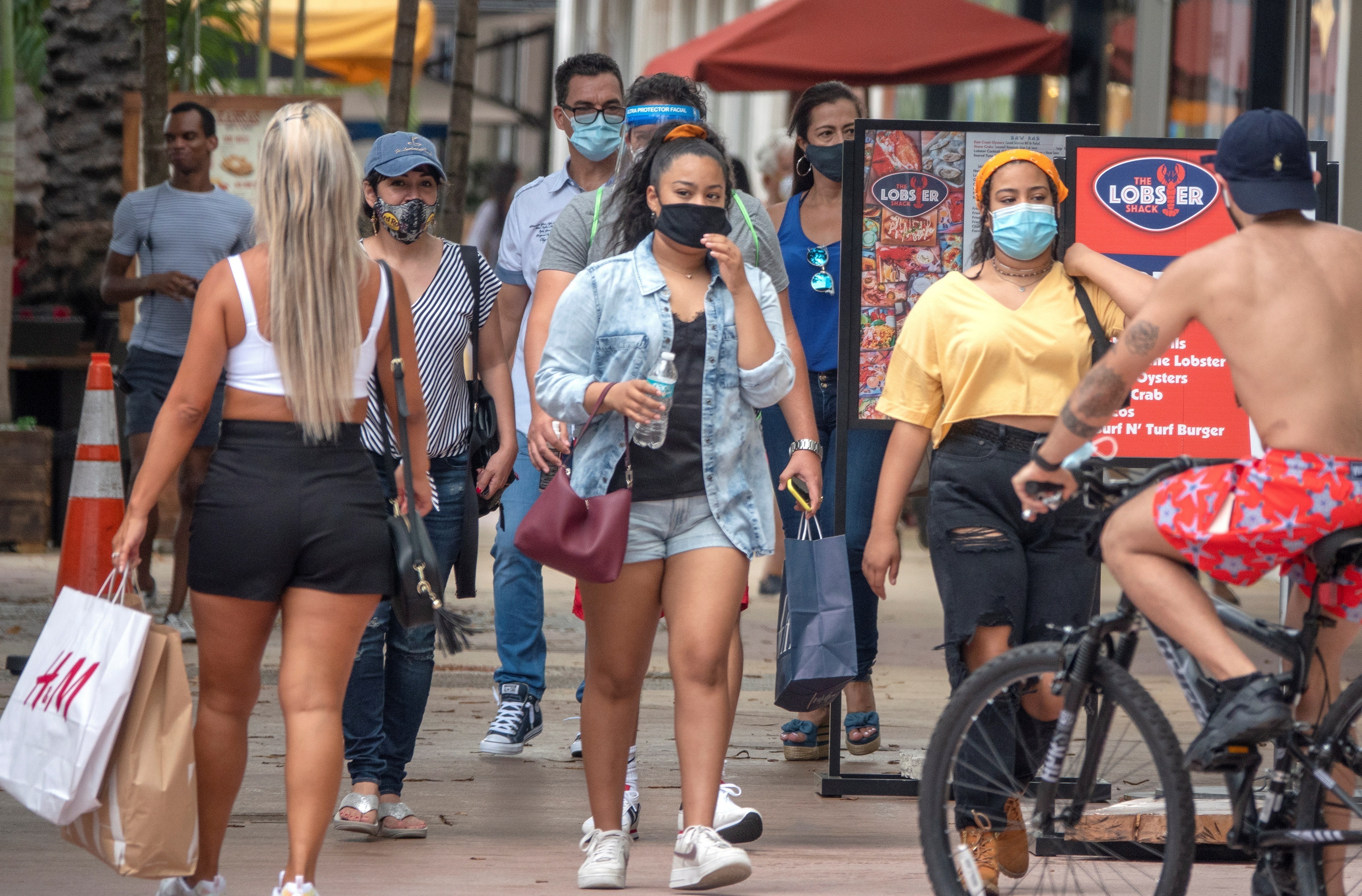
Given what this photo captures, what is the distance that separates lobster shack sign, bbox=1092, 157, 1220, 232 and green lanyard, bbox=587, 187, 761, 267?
106 centimetres

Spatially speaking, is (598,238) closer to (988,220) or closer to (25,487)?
(988,220)

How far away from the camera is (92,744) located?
387cm

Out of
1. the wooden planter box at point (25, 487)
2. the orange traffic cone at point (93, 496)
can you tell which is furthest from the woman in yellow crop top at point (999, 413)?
the wooden planter box at point (25, 487)

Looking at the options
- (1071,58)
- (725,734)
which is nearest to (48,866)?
(725,734)

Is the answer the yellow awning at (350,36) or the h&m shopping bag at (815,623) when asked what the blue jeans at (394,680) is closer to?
the h&m shopping bag at (815,623)

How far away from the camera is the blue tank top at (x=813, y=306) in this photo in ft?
20.3

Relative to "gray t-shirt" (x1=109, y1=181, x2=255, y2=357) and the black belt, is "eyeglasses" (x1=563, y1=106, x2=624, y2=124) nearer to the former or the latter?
the black belt

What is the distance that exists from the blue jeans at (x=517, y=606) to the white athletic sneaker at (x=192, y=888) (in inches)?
80.1

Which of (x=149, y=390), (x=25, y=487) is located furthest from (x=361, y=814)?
(x=25, y=487)

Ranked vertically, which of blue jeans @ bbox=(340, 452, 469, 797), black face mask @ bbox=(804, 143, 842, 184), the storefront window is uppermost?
the storefront window

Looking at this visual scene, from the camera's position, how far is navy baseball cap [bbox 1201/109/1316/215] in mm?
3963

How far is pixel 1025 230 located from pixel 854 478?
5.30 feet

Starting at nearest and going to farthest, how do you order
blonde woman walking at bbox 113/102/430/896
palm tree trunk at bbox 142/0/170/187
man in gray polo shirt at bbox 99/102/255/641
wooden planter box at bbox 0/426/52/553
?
blonde woman walking at bbox 113/102/430/896
man in gray polo shirt at bbox 99/102/255/641
palm tree trunk at bbox 142/0/170/187
wooden planter box at bbox 0/426/52/553

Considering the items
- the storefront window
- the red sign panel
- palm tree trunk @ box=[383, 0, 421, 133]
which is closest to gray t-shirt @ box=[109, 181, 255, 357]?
Result: palm tree trunk @ box=[383, 0, 421, 133]
